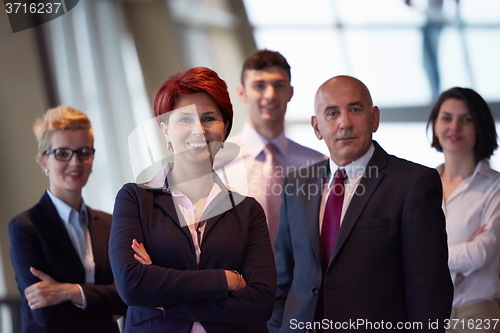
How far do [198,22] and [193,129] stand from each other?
2.73m

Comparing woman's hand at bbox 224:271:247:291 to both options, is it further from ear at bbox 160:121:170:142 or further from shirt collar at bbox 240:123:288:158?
shirt collar at bbox 240:123:288:158

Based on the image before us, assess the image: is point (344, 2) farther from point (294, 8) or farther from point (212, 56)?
point (212, 56)

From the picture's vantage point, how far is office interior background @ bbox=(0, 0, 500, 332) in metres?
4.58

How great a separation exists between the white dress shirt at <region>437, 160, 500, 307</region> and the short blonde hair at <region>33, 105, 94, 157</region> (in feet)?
6.45

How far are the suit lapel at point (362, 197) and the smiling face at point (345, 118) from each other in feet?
0.23

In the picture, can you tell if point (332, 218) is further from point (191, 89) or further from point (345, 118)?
point (191, 89)

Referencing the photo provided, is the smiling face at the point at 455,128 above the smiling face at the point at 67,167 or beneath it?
beneath

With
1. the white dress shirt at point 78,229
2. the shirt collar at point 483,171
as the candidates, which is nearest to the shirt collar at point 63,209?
the white dress shirt at point 78,229

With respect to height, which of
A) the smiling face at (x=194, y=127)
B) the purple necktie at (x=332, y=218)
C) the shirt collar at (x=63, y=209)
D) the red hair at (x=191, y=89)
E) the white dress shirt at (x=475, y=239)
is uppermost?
the red hair at (x=191, y=89)

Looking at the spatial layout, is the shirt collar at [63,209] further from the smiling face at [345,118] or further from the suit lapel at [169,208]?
the smiling face at [345,118]

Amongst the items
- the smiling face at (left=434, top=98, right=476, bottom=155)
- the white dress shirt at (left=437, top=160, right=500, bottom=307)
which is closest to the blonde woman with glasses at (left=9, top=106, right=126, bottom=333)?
the white dress shirt at (left=437, top=160, right=500, bottom=307)

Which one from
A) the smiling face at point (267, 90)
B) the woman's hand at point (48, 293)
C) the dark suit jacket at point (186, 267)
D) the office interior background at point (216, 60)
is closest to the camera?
the dark suit jacket at point (186, 267)

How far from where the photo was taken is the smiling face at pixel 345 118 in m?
2.90

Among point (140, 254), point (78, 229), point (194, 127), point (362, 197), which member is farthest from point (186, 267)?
point (78, 229)
